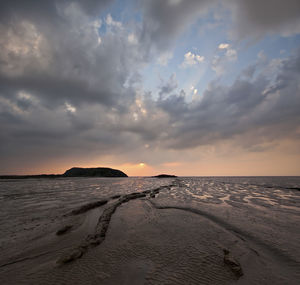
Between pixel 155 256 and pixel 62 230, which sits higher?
pixel 62 230

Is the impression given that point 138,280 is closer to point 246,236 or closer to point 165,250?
point 165,250

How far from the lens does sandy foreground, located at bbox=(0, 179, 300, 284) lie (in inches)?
116

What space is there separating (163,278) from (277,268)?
2733 millimetres

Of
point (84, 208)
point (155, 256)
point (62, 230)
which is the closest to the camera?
point (155, 256)

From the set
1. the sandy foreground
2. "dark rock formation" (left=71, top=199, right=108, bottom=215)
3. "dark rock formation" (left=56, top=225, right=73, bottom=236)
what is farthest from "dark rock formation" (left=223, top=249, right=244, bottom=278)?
"dark rock formation" (left=71, top=199, right=108, bottom=215)

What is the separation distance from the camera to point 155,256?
3.78 meters

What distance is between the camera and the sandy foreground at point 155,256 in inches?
116

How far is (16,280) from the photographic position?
2.90 m

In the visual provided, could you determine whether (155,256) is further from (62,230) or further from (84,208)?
(84,208)

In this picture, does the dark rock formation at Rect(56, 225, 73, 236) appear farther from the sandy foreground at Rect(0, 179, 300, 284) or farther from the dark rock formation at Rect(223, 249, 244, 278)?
the dark rock formation at Rect(223, 249, 244, 278)

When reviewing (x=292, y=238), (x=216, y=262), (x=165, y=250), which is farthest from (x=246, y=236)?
(x=165, y=250)

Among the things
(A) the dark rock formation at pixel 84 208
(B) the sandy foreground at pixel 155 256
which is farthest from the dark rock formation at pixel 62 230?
(A) the dark rock formation at pixel 84 208

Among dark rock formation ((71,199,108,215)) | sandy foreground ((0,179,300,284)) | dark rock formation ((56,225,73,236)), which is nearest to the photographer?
sandy foreground ((0,179,300,284))

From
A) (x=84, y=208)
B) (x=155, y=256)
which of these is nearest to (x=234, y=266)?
(x=155, y=256)
